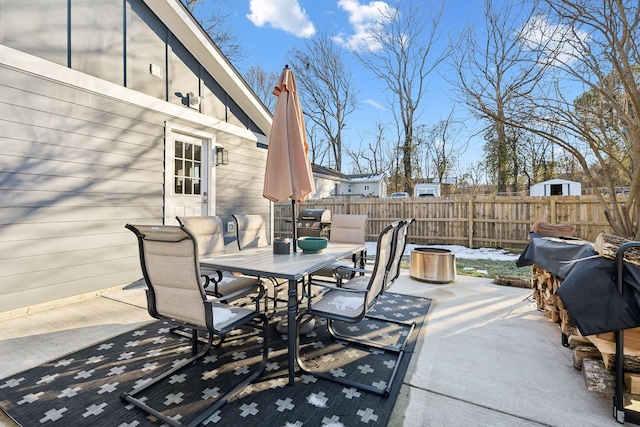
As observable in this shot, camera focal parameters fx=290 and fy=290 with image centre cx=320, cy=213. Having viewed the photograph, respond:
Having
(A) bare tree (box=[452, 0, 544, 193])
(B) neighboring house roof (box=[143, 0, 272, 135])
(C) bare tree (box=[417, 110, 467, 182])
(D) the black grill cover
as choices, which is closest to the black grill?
(B) neighboring house roof (box=[143, 0, 272, 135])

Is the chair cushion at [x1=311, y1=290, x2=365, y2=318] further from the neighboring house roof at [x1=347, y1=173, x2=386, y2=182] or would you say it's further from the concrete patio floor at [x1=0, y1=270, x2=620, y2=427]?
the neighboring house roof at [x1=347, y1=173, x2=386, y2=182]

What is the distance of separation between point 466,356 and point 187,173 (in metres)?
4.92

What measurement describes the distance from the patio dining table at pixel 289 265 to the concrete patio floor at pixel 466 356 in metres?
0.84

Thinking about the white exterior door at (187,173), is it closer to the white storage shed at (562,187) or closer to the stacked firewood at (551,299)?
the stacked firewood at (551,299)

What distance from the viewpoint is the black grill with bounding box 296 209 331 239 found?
23.4 feet

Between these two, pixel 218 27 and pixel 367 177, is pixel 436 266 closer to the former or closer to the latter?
pixel 218 27

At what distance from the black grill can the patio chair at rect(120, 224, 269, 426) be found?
201 inches

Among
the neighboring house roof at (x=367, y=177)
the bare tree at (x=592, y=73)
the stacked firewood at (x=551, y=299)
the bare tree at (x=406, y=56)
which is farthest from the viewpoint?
the neighboring house roof at (x=367, y=177)

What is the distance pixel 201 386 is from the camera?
200 centimetres

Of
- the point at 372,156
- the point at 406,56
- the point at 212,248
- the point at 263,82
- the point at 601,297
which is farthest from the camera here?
the point at 372,156

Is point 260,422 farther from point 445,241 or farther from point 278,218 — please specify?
point 278,218

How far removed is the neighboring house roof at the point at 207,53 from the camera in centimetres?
463

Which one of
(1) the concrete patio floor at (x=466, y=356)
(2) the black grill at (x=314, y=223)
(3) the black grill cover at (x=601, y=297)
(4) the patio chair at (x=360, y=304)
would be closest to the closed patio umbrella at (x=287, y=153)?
(4) the patio chair at (x=360, y=304)

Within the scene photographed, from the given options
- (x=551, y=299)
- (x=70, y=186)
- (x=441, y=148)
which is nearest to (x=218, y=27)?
(x=70, y=186)
